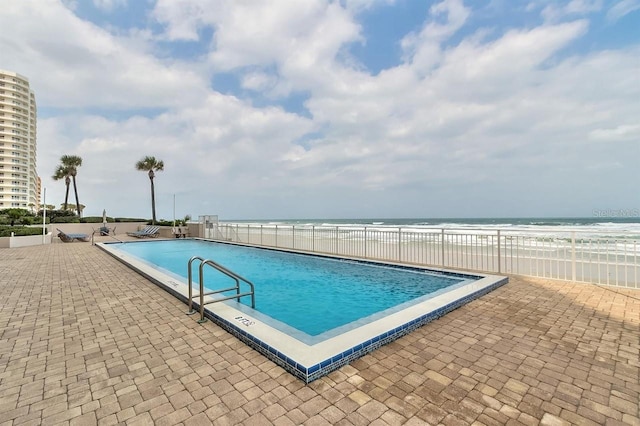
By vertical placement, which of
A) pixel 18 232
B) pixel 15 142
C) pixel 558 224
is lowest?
pixel 558 224

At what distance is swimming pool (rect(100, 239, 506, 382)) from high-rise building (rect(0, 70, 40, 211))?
6605 centimetres

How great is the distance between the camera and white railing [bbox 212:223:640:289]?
6.01 metres

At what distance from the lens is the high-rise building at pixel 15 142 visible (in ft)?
169

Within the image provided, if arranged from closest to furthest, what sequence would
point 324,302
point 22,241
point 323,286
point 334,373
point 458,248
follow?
point 334,373 → point 324,302 → point 323,286 → point 458,248 → point 22,241

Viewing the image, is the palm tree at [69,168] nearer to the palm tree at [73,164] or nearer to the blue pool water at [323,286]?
the palm tree at [73,164]

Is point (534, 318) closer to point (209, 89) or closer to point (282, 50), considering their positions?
point (282, 50)

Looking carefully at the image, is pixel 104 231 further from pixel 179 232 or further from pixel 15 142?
pixel 15 142

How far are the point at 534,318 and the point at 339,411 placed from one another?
3104mm

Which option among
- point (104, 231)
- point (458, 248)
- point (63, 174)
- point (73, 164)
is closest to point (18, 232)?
point (104, 231)

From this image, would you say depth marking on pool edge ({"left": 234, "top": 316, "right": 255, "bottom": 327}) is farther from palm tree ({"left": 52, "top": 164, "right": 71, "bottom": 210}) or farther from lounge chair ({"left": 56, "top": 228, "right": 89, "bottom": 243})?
palm tree ({"left": 52, "top": 164, "right": 71, "bottom": 210})

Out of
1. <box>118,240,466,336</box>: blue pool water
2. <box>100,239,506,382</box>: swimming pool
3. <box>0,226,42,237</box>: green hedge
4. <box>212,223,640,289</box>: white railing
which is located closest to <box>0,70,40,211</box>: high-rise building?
<box>0,226,42,237</box>: green hedge

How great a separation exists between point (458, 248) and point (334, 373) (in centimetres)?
677

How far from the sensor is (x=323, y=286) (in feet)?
20.1

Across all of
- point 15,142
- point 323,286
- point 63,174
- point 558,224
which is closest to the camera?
point 323,286
